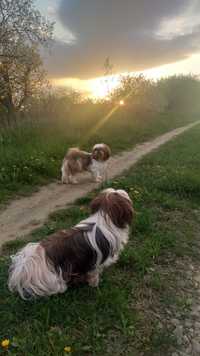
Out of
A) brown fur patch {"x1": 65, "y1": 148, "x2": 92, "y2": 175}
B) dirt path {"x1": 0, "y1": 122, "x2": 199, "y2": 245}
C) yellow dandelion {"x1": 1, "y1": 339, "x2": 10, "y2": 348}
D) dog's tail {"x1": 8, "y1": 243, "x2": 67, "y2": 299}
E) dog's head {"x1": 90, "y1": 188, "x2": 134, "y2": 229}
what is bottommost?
yellow dandelion {"x1": 1, "y1": 339, "x2": 10, "y2": 348}

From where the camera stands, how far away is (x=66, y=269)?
3.00 metres

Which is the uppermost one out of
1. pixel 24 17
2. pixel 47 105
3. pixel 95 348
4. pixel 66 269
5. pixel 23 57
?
pixel 24 17

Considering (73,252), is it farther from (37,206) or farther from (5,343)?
(37,206)

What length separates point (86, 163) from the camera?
779cm

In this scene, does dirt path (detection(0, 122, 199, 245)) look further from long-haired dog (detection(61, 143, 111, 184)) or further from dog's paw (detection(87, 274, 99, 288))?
dog's paw (detection(87, 274, 99, 288))

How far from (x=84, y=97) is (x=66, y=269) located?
17.9m

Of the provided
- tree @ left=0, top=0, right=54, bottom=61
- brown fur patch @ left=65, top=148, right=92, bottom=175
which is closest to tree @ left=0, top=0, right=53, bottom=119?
tree @ left=0, top=0, right=54, bottom=61

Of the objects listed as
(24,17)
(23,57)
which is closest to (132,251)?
(23,57)

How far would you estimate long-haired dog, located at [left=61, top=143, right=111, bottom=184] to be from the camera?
24.9 feet

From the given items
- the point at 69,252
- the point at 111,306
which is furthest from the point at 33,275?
the point at 111,306

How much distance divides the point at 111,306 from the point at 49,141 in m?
7.94

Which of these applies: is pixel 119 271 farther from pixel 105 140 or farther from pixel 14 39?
pixel 14 39

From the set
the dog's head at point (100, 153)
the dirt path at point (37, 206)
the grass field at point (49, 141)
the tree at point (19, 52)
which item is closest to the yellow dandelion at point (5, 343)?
the dirt path at point (37, 206)

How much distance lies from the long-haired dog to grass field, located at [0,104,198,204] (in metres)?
0.66
